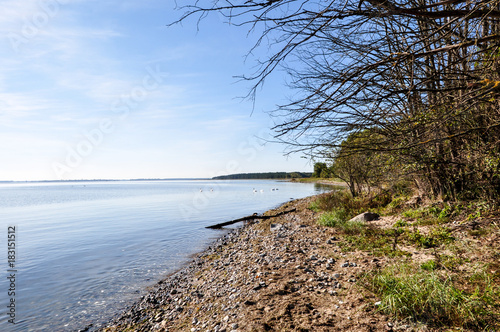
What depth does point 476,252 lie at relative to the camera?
6402 mm

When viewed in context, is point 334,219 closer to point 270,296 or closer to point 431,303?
point 270,296

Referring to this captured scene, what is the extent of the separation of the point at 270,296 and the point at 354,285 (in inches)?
72.2

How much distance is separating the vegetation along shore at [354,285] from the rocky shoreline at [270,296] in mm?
25

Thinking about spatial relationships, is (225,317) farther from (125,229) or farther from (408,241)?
(125,229)

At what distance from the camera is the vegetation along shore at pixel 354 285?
4.38m

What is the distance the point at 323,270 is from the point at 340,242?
3.04 metres

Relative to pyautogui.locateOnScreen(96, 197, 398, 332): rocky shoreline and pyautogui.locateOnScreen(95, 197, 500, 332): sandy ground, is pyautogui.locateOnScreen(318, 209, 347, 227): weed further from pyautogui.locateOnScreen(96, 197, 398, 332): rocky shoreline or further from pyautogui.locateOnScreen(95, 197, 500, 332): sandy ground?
pyautogui.locateOnScreen(96, 197, 398, 332): rocky shoreline

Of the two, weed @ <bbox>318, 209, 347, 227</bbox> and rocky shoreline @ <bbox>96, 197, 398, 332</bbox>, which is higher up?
weed @ <bbox>318, 209, 347, 227</bbox>

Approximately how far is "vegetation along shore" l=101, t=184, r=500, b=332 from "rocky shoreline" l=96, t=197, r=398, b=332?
0.02 meters

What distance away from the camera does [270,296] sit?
5.80 meters

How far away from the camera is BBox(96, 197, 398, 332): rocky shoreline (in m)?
Result: 4.71

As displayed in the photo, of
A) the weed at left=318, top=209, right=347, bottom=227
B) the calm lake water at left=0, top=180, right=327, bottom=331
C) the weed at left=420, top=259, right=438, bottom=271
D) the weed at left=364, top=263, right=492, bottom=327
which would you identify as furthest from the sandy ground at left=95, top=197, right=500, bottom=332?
the weed at left=318, top=209, right=347, bottom=227

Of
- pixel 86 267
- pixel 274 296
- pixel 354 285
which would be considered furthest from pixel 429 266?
pixel 86 267

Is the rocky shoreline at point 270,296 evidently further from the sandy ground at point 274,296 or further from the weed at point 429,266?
the weed at point 429,266
